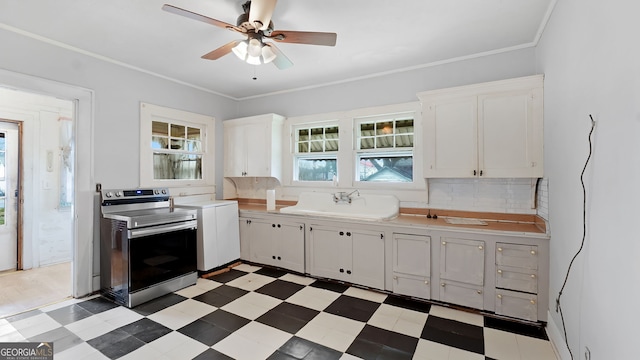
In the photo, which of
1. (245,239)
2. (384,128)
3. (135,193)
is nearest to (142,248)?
(135,193)

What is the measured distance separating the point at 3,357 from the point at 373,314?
289 cm

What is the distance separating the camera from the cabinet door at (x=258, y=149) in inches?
172

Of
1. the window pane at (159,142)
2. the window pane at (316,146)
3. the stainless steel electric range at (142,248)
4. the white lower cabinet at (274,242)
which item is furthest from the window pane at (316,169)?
the window pane at (159,142)

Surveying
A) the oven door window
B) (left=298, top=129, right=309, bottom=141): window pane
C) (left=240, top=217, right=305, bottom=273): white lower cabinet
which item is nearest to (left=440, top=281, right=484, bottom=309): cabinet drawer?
(left=240, top=217, right=305, bottom=273): white lower cabinet

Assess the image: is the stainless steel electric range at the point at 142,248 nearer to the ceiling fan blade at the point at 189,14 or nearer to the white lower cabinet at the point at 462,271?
the ceiling fan blade at the point at 189,14

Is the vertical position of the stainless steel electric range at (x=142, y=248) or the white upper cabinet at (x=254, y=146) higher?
the white upper cabinet at (x=254, y=146)

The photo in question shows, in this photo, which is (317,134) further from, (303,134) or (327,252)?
(327,252)

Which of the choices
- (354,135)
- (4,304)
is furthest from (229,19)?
(4,304)

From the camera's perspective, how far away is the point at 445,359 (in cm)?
207

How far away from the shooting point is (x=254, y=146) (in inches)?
177

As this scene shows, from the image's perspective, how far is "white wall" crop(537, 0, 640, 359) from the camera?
47.8 inches

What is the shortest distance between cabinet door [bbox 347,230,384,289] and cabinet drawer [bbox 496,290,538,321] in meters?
1.11

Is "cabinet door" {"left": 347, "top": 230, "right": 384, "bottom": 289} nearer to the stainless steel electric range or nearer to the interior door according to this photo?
the stainless steel electric range

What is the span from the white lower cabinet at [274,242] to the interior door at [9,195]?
3023 millimetres
